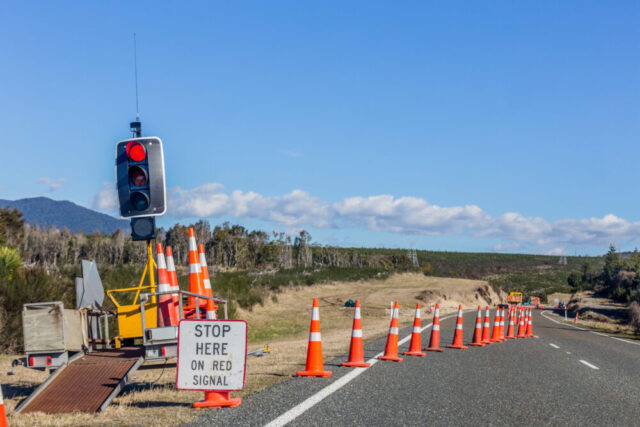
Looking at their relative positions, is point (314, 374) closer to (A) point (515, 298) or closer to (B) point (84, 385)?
(B) point (84, 385)

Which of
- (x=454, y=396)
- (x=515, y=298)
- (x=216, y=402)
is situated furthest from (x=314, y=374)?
(x=515, y=298)

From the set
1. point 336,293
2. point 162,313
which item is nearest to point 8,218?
point 336,293

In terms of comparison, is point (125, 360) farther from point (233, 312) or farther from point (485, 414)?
point (233, 312)

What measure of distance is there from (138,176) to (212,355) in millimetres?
3289

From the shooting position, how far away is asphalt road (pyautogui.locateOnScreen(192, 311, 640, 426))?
7.52 metres

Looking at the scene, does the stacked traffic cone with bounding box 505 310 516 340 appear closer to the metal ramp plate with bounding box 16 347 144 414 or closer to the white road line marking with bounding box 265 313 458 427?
the white road line marking with bounding box 265 313 458 427

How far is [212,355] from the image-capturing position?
783cm

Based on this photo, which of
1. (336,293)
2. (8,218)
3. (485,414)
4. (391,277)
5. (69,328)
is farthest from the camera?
(391,277)

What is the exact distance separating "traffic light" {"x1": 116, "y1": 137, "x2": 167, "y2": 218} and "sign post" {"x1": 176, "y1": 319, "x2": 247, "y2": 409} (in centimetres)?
259

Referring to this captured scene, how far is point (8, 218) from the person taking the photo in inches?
1780

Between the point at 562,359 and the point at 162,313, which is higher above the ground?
the point at 162,313

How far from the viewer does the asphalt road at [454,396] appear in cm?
752

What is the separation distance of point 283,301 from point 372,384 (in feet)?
123

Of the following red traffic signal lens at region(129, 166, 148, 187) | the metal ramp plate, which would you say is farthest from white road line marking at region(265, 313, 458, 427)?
red traffic signal lens at region(129, 166, 148, 187)
